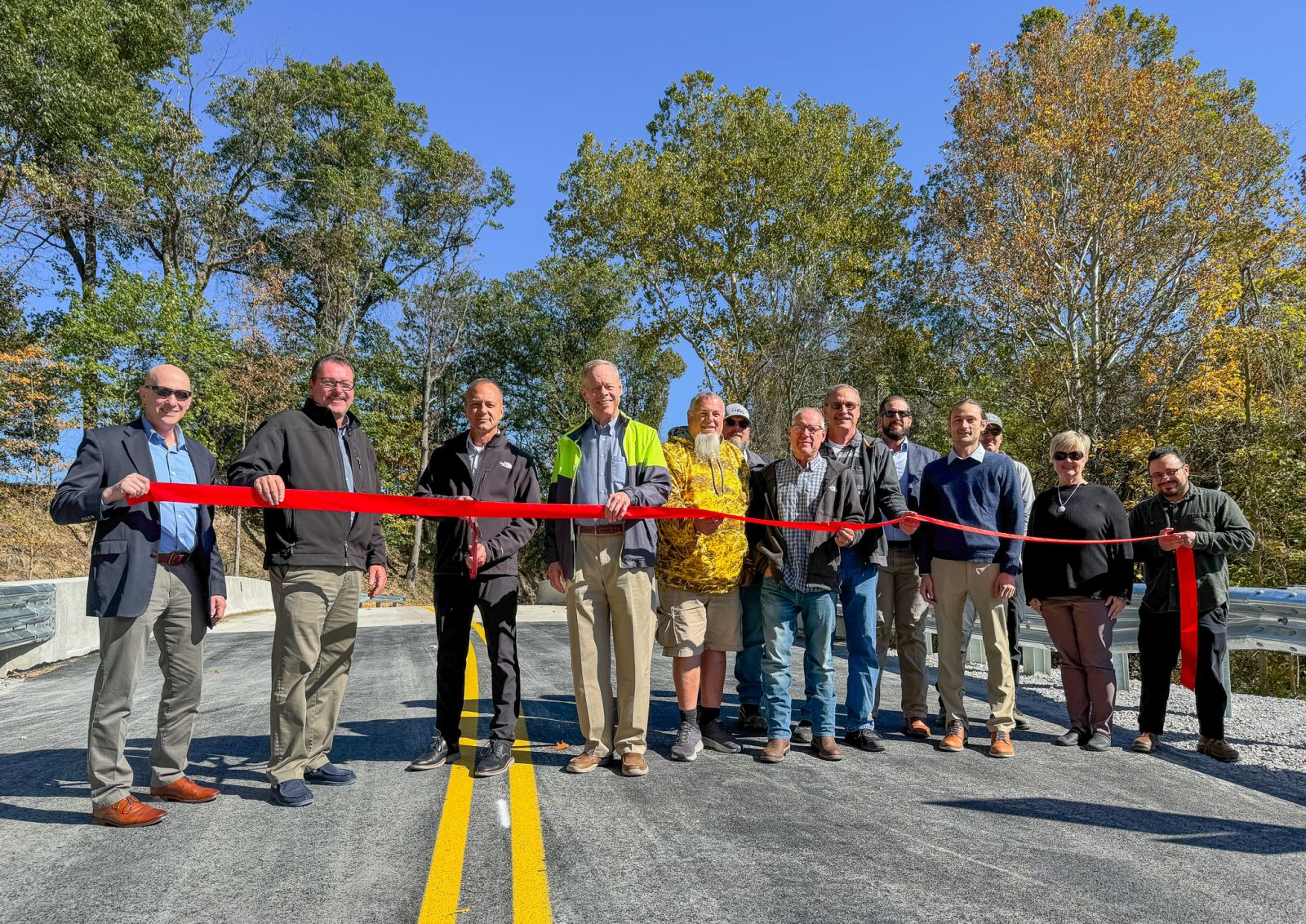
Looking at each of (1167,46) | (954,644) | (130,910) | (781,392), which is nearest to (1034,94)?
(781,392)

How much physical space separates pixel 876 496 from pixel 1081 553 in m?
1.39

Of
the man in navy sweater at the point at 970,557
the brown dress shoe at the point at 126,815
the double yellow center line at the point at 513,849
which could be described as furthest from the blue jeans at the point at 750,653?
the brown dress shoe at the point at 126,815

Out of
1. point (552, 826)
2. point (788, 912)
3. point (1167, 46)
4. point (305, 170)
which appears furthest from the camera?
point (305, 170)

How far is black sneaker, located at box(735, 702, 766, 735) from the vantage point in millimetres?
5468

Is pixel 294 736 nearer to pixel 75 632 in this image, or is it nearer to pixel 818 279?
pixel 75 632

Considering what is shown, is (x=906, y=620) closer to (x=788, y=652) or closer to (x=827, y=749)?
(x=788, y=652)

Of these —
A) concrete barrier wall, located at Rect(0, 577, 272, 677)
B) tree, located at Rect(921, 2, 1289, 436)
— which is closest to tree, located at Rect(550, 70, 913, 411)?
tree, located at Rect(921, 2, 1289, 436)

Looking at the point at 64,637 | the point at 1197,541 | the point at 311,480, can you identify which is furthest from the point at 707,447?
the point at 64,637

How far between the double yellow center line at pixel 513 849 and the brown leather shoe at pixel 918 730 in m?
2.45

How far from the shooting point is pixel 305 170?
3322 centimetres

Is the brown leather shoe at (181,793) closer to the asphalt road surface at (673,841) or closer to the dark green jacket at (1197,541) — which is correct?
the asphalt road surface at (673,841)

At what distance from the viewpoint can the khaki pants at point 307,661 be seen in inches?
156

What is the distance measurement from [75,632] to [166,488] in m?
7.63

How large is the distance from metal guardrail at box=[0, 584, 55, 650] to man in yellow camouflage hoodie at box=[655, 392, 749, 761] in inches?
262
